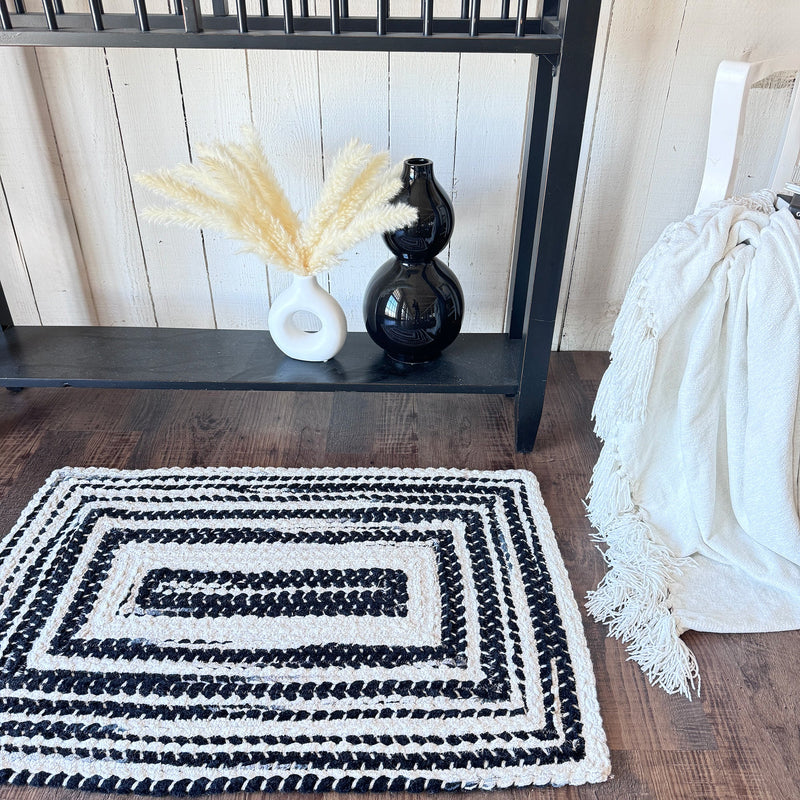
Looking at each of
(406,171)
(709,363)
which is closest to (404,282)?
(406,171)

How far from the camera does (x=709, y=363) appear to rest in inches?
40.7

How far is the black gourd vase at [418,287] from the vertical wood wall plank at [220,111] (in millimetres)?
282

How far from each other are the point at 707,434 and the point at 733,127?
0.48 metres

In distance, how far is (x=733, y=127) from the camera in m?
1.13

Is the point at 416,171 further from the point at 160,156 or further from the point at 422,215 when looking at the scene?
the point at 160,156

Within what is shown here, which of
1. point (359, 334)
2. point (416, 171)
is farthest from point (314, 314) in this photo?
point (416, 171)

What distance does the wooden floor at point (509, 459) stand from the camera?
0.84 meters

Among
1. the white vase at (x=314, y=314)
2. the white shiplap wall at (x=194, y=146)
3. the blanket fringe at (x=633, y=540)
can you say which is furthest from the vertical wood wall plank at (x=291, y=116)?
the blanket fringe at (x=633, y=540)

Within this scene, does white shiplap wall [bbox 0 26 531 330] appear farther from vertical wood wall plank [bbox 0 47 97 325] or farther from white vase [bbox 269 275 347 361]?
white vase [bbox 269 275 347 361]

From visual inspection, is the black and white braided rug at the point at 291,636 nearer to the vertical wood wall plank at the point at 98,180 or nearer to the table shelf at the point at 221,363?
the table shelf at the point at 221,363

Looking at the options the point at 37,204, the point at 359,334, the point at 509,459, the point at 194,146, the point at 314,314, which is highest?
the point at 194,146

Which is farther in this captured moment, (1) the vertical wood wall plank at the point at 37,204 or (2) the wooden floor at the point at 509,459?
(1) the vertical wood wall plank at the point at 37,204

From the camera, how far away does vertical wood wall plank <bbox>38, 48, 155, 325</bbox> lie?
1.31 meters

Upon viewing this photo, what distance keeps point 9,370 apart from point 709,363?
1.18m
